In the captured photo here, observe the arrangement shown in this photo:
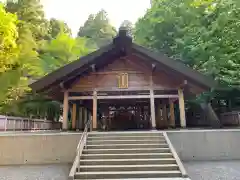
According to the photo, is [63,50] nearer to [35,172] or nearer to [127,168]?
[35,172]

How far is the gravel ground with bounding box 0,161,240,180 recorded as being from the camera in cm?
553

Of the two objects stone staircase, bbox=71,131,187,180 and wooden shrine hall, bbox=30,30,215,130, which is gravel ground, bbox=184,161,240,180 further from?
wooden shrine hall, bbox=30,30,215,130

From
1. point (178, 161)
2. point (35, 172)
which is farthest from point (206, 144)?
point (35, 172)

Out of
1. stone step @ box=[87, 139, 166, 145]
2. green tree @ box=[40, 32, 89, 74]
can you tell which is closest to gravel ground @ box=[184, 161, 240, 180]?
→ stone step @ box=[87, 139, 166, 145]

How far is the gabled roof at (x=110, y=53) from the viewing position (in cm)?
867

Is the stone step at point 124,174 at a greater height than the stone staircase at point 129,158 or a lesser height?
lesser

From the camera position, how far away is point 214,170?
19.6 ft

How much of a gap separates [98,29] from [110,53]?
25.2 m

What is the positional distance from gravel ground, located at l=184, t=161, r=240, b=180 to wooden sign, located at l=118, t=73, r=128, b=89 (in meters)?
4.15

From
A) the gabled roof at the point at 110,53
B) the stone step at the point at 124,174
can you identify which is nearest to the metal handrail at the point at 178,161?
the stone step at the point at 124,174

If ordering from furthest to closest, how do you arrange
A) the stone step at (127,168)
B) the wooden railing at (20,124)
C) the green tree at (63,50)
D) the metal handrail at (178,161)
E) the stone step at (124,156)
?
the green tree at (63,50) → the wooden railing at (20,124) → the stone step at (124,156) → the stone step at (127,168) → the metal handrail at (178,161)

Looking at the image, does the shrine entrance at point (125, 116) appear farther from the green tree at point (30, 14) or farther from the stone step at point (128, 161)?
the green tree at point (30, 14)

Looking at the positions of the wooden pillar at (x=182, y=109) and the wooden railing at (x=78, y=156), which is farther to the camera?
the wooden pillar at (x=182, y=109)

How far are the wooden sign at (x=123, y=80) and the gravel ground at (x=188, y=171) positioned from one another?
4096 mm
